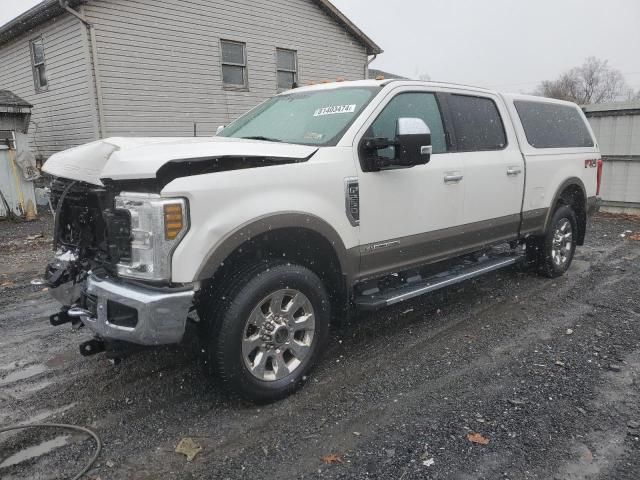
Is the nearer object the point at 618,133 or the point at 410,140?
the point at 410,140

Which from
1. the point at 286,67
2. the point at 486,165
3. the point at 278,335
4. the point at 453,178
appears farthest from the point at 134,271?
the point at 286,67

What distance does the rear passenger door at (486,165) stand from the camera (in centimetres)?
429

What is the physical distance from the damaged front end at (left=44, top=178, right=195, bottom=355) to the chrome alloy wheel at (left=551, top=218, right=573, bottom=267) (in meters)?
4.58

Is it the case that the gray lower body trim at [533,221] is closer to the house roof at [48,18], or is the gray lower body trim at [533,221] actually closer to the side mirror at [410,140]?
the side mirror at [410,140]

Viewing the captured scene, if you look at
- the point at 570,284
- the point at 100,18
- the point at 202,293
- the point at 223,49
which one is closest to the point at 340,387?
the point at 202,293

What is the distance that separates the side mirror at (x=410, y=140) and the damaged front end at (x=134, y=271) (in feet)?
5.05

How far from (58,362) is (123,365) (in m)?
0.52

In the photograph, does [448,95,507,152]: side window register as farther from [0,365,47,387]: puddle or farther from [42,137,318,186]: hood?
[0,365,47,387]: puddle

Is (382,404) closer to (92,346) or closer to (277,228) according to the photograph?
(277,228)

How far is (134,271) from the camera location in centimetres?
268

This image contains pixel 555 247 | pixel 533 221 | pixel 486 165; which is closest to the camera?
pixel 486 165

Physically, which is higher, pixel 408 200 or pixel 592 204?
pixel 408 200

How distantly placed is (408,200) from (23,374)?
3.12 meters

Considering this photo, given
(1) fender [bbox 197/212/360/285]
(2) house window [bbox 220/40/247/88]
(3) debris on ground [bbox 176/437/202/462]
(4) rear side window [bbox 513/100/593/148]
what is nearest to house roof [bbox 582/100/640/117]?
(4) rear side window [bbox 513/100/593/148]
